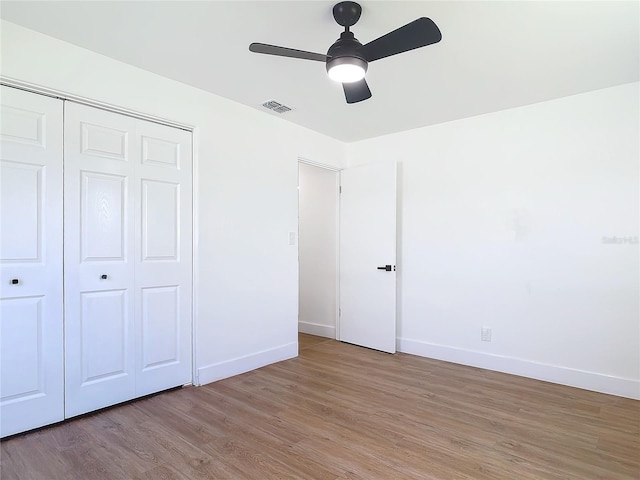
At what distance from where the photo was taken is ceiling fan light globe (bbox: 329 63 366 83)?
1.94 m

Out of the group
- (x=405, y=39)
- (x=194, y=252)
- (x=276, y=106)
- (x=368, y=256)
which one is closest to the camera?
(x=405, y=39)

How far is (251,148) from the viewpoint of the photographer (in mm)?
3467

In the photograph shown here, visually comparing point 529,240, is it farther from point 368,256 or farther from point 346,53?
point 346,53

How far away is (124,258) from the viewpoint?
2674mm

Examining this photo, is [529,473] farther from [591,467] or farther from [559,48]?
[559,48]

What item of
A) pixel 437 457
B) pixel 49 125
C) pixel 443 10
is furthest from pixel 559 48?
pixel 49 125

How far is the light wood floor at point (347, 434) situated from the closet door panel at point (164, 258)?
11.1 inches

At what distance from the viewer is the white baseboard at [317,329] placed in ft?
15.3

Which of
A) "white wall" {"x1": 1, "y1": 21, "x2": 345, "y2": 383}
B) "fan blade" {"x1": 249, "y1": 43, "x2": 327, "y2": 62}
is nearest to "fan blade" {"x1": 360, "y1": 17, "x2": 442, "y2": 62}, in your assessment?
"fan blade" {"x1": 249, "y1": 43, "x2": 327, "y2": 62}

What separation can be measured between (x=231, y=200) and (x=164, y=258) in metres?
0.78

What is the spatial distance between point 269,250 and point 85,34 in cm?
217

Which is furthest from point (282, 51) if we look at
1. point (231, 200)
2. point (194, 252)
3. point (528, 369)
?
point (528, 369)

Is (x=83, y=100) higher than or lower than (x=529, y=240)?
higher

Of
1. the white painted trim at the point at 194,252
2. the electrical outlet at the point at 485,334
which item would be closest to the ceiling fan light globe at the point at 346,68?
the white painted trim at the point at 194,252
